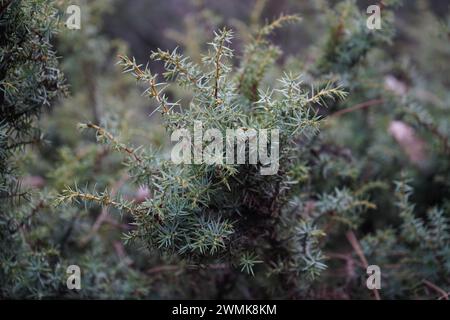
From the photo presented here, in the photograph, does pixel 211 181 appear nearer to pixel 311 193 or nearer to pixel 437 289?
pixel 311 193

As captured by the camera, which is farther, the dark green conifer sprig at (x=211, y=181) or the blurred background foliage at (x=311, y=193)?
the blurred background foliage at (x=311, y=193)

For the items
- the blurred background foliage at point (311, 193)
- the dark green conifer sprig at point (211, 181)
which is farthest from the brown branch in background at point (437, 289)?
the dark green conifer sprig at point (211, 181)

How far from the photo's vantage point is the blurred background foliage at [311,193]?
48.4 inches

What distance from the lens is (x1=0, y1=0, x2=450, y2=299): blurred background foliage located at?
48.4 inches

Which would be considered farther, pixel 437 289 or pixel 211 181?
pixel 437 289

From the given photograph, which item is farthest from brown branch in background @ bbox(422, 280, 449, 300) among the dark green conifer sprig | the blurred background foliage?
the dark green conifer sprig

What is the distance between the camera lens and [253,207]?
1.04m

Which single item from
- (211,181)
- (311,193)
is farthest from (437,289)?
(211,181)

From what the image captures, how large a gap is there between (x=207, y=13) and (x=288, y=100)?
105cm

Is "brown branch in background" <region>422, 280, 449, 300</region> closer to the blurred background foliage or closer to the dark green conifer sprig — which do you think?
the blurred background foliage

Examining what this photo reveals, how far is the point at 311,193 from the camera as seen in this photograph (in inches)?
53.5

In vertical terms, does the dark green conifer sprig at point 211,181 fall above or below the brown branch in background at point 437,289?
above

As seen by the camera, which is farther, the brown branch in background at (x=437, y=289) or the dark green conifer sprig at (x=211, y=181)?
the brown branch in background at (x=437, y=289)

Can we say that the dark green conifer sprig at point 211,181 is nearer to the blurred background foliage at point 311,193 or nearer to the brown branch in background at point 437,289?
the blurred background foliage at point 311,193
